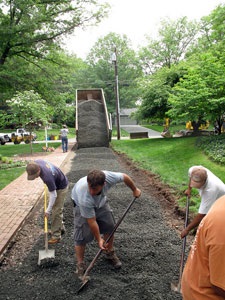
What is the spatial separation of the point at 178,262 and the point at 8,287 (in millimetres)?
2261

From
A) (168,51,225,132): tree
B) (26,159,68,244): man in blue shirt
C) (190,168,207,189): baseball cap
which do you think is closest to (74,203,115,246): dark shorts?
(26,159,68,244): man in blue shirt

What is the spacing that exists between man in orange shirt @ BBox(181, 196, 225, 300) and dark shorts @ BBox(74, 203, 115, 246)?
2223 millimetres

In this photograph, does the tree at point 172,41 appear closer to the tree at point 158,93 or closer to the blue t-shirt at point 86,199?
the tree at point 158,93

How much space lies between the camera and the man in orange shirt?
1.51 m

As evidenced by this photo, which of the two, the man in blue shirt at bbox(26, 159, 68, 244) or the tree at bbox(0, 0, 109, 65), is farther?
the tree at bbox(0, 0, 109, 65)

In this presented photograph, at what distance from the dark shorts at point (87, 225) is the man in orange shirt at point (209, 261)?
2.22 metres

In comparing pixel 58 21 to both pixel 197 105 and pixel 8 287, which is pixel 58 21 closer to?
pixel 197 105

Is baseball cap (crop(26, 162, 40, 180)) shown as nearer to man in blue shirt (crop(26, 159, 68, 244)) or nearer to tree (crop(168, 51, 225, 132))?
man in blue shirt (crop(26, 159, 68, 244))

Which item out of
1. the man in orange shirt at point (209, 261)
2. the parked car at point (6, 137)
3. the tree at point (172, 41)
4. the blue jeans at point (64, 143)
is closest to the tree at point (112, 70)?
the tree at point (172, 41)

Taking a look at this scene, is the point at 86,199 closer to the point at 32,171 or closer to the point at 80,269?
the point at 80,269

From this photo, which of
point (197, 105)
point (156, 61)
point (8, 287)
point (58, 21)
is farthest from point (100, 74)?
point (8, 287)

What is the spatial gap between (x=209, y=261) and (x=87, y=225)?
253cm

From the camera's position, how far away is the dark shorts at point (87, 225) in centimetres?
392

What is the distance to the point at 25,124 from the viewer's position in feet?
58.4
